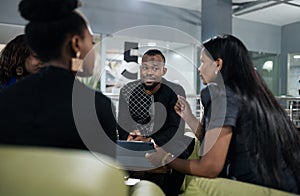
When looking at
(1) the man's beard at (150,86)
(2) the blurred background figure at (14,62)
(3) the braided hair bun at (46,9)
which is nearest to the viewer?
(3) the braided hair bun at (46,9)

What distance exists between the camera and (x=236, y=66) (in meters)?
1.34

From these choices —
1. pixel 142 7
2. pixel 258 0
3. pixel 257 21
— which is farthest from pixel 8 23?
pixel 257 21

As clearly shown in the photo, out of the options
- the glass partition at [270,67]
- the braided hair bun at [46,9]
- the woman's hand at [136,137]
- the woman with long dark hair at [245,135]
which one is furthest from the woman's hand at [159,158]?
the glass partition at [270,67]

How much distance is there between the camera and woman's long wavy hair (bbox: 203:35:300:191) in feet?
3.91

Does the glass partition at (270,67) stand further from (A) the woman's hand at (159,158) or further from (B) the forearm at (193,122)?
(A) the woman's hand at (159,158)

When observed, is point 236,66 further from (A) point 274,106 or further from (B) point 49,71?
(B) point 49,71

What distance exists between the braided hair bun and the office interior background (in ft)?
9.97

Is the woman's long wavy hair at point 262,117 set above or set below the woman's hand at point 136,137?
above

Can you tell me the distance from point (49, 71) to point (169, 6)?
4922mm

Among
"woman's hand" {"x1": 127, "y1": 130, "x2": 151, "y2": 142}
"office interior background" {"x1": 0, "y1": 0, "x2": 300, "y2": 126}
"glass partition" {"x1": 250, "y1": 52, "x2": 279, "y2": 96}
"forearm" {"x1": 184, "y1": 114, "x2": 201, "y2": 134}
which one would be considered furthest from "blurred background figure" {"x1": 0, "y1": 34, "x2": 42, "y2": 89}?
"glass partition" {"x1": 250, "y1": 52, "x2": 279, "y2": 96}

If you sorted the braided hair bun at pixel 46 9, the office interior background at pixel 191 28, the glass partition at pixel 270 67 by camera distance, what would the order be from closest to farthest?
the braided hair bun at pixel 46 9 < the office interior background at pixel 191 28 < the glass partition at pixel 270 67

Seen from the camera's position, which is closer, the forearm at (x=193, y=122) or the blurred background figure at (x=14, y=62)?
the blurred background figure at (x=14, y=62)

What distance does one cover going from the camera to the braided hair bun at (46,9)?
93 cm

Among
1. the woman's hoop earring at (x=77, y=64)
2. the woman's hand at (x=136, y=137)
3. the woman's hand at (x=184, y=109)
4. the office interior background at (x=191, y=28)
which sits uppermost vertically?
the office interior background at (x=191, y=28)
